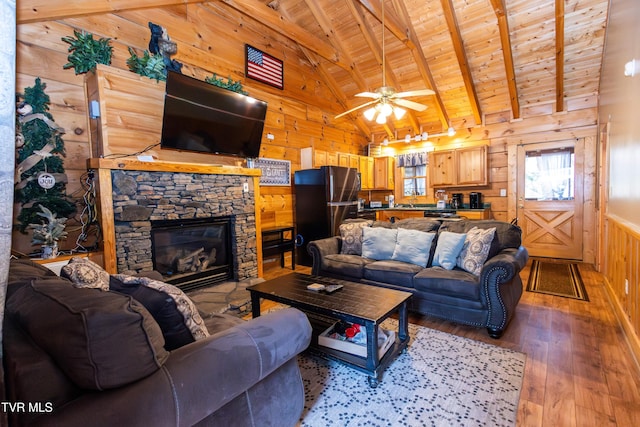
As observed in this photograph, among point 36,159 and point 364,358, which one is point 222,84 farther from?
point 364,358

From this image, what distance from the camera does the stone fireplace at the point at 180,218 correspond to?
269 cm

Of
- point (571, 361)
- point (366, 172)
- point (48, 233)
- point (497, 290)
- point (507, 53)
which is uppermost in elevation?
point (507, 53)

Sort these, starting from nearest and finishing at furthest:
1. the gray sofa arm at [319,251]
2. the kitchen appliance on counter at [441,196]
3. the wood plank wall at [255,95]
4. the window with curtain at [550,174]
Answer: the wood plank wall at [255,95] < the gray sofa arm at [319,251] < the window with curtain at [550,174] < the kitchen appliance on counter at [441,196]

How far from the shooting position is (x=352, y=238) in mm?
3666

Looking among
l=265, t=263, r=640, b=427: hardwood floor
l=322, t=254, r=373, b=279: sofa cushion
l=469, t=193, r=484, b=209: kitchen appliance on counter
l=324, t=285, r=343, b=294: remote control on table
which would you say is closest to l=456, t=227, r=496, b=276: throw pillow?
l=265, t=263, r=640, b=427: hardwood floor

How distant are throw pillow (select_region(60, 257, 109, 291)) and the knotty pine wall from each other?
1.89m

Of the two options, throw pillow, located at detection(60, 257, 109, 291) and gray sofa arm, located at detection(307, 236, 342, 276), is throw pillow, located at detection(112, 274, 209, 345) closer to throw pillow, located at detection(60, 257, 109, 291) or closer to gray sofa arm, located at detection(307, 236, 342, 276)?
throw pillow, located at detection(60, 257, 109, 291)

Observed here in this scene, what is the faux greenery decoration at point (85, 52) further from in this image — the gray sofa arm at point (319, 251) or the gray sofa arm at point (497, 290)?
the gray sofa arm at point (497, 290)

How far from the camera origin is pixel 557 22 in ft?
12.4

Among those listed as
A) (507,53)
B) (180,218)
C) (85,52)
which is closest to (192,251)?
(180,218)

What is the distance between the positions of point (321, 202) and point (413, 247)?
2157 millimetres

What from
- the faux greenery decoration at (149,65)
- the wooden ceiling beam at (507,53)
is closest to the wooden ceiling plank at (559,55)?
the wooden ceiling beam at (507,53)

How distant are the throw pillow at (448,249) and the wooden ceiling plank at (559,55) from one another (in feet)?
10.8

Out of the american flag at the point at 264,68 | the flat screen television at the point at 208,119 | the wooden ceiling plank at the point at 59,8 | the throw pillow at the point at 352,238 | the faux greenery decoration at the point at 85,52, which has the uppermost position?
the american flag at the point at 264,68
